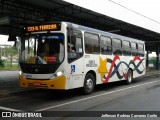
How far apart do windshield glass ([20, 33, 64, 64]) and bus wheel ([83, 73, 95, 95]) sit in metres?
2.12

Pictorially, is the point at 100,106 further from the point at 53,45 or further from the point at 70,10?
the point at 70,10

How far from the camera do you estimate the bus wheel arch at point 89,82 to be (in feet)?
40.5

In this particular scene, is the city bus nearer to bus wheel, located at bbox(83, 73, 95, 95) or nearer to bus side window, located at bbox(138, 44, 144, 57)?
bus wheel, located at bbox(83, 73, 95, 95)

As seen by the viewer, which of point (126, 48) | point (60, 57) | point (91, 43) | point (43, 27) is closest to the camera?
point (60, 57)

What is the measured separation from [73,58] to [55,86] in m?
1.42

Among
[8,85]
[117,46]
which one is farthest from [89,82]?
[8,85]

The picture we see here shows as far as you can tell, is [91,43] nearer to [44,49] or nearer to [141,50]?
[44,49]

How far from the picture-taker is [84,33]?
12375 millimetres

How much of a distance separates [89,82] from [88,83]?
99 millimetres

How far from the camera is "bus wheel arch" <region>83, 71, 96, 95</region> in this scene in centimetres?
1234

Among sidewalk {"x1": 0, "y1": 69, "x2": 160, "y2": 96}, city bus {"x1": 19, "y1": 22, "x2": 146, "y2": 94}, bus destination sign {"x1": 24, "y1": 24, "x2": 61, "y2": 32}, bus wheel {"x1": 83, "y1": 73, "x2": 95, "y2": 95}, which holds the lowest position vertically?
sidewalk {"x1": 0, "y1": 69, "x2": 160, "y2": 96}

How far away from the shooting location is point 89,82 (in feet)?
41.3

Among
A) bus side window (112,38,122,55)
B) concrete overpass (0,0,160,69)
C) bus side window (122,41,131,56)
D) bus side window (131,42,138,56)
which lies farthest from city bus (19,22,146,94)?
bus side window (131,42,138,56)

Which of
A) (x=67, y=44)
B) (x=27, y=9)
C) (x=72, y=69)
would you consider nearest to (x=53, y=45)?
(x=67, y=44)
